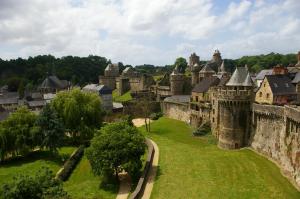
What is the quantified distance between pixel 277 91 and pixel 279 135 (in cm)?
1194

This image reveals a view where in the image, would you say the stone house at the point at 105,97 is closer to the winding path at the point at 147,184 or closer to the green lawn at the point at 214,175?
the green lawn at the point at 214,175

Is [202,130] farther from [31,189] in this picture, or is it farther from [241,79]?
[31,189]

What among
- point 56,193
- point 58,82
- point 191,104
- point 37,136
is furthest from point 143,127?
point 58,82

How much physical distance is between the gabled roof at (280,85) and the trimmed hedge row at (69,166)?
95.6 ft

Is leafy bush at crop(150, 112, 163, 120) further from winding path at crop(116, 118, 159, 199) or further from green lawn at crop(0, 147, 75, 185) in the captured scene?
winding path at crop(116, 118, 159, 199)

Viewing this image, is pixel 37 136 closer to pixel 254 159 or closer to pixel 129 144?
pixel 129 144

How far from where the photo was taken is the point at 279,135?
1454 inches

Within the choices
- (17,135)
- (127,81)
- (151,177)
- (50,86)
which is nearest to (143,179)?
(151,177)

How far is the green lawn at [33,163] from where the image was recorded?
42700 mm

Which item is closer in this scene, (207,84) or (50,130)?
(50,130)

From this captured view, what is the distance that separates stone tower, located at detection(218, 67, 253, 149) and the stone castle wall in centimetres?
140

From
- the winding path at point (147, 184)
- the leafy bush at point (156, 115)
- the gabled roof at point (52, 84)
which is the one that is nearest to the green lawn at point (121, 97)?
the leafy bush at point (156, 115)

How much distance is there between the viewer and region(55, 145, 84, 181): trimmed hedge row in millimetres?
40994

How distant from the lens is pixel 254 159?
3909cm
